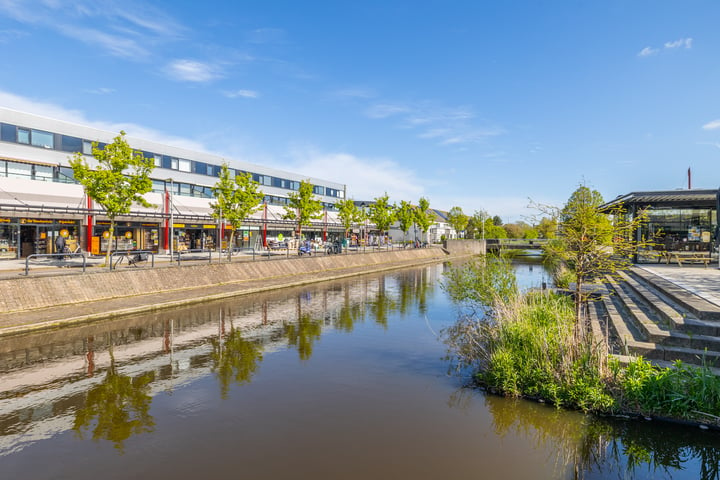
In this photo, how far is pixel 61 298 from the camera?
1443cm

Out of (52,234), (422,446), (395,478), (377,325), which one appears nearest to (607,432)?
(422,446)

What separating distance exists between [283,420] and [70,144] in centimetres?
3178

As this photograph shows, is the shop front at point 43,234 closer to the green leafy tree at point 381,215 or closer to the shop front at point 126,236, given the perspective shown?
the shop front at point 126,236

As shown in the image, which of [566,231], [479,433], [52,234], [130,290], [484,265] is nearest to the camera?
[479,433]

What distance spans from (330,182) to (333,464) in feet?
188

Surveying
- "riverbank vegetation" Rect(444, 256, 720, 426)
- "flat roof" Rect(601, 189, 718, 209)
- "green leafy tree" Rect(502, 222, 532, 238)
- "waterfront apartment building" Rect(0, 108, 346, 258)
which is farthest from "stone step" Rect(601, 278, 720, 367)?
"green leafy tree" Rect(502, 222, 532, 238)

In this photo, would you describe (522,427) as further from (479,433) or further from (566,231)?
(566,231)

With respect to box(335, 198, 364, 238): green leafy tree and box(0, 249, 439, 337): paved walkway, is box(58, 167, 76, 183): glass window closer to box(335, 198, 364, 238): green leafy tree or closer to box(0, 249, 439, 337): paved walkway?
box(0, 249, 439, 337): paved walkway

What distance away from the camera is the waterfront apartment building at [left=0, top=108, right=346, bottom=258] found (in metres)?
25.6

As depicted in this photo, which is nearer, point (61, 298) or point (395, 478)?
point (395, 478)

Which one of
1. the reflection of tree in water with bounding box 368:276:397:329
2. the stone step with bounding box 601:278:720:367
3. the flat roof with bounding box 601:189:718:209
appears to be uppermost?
the flat roof with bounding box 601:189:718:209

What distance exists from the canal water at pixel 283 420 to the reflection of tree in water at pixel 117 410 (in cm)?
3

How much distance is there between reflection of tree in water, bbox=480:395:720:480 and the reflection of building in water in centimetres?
699

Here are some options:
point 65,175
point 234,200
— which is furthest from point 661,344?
point 65,175
